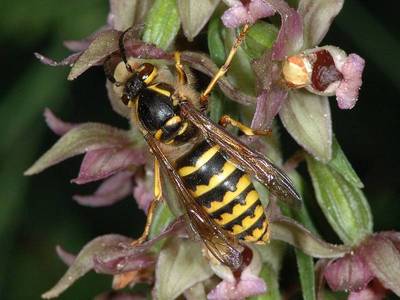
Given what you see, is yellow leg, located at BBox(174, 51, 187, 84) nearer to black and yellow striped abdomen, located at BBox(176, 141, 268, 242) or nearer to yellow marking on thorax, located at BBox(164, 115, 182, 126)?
yellow marking on thorax, located at BBox(164, 115, 182, 126)

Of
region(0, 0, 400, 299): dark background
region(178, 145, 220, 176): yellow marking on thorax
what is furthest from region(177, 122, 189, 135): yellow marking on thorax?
region(0, 0, 400, 299): dark background

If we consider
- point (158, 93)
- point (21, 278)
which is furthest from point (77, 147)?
point (21, 278)

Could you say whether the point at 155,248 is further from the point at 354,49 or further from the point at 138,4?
the point at 354,49

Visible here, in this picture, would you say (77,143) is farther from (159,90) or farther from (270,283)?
(270,283)

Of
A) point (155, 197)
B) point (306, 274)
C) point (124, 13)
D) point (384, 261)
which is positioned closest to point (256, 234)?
point (306, 274)

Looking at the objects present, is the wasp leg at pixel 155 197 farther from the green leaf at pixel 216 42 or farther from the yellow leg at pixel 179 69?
the green leaf at pixel 216 42

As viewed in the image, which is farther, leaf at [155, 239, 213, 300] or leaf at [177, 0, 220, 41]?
leaf at [155, 239, 213, 300]
